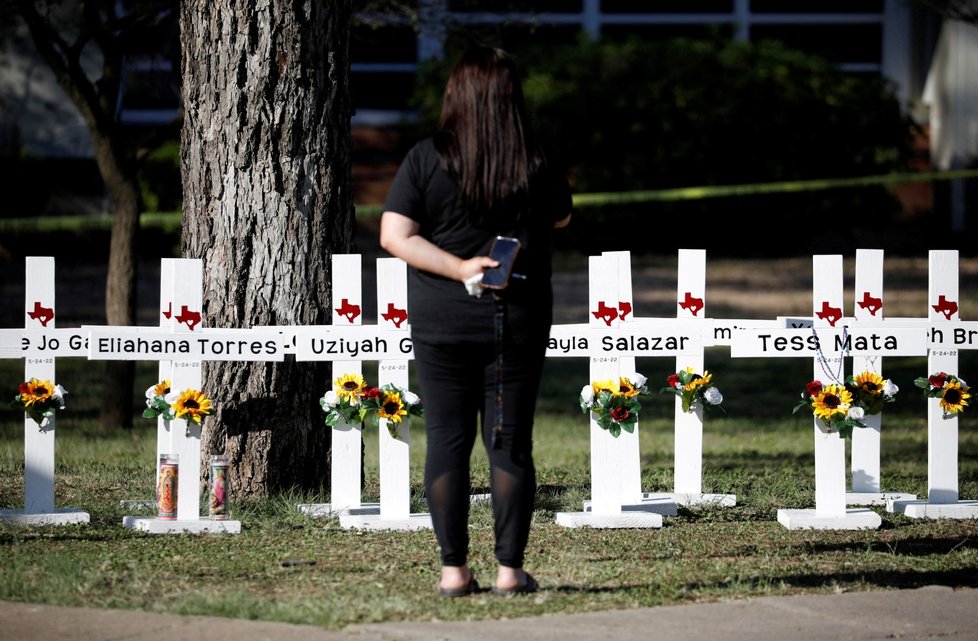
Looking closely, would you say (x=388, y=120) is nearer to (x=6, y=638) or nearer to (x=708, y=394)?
(x=708, y=394)

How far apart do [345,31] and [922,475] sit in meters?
4.30

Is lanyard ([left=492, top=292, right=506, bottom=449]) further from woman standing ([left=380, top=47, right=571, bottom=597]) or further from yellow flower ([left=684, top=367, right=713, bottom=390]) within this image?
yellow flower ([left=684, top=367, right=713, bottom=390])

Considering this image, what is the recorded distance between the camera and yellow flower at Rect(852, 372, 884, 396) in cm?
657

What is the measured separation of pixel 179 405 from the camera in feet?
20.4

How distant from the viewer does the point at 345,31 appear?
709 cm

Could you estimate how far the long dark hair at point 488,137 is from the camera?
15.4 feet

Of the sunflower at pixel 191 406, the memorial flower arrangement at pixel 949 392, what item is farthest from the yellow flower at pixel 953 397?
the sunflower at pixel 191 406

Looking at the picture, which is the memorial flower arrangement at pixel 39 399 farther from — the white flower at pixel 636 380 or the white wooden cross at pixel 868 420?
the white wooden cross at pixel 868 420

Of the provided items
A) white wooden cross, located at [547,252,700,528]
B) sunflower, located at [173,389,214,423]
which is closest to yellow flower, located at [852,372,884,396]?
white wooden cross, located at [547,252,700,528]

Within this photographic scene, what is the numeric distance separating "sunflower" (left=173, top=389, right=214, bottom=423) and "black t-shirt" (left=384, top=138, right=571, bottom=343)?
5.71 ft

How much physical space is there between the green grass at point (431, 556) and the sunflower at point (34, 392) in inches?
22.2

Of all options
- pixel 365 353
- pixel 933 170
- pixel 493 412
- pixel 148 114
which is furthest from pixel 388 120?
pixel 493 412

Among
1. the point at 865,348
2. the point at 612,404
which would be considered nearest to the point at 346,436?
the point at 612,404

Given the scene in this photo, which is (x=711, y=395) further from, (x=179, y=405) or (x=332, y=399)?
(x=179, y=405)
